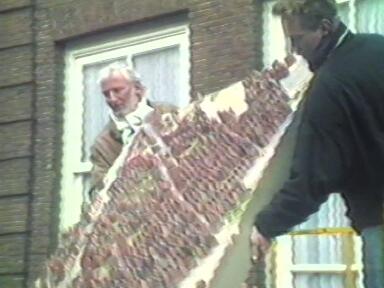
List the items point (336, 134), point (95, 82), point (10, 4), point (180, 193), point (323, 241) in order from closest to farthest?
point (336, 134) < point (180, 193) < point (323, 241) < point (95, 82) < point (10, 4)

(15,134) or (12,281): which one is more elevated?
(15,134)

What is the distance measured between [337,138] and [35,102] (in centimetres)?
598

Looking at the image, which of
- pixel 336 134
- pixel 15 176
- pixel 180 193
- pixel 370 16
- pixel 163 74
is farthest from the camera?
pixel 15 176

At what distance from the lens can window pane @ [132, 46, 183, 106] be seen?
898 cm

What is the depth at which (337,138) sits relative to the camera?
4129mm

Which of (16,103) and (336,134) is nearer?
(336,134)

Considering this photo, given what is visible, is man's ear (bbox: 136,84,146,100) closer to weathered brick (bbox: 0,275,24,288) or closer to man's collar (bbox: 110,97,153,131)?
man's collar (bbox: 110,97,153,131)

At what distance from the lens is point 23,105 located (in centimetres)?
984

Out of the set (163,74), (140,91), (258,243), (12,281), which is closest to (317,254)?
(140,91)

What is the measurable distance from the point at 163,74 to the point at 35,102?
53.6 inches

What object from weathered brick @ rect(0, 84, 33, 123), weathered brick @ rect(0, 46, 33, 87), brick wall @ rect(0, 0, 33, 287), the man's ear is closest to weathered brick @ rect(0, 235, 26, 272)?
brick wall @ rect(0, 0, 33, 287)

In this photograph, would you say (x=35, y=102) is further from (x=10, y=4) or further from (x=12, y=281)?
(x=12, y=281)

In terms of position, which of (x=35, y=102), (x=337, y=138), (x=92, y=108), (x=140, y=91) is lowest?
(x=337, y=138)

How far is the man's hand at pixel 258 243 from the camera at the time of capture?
430 centimetres
